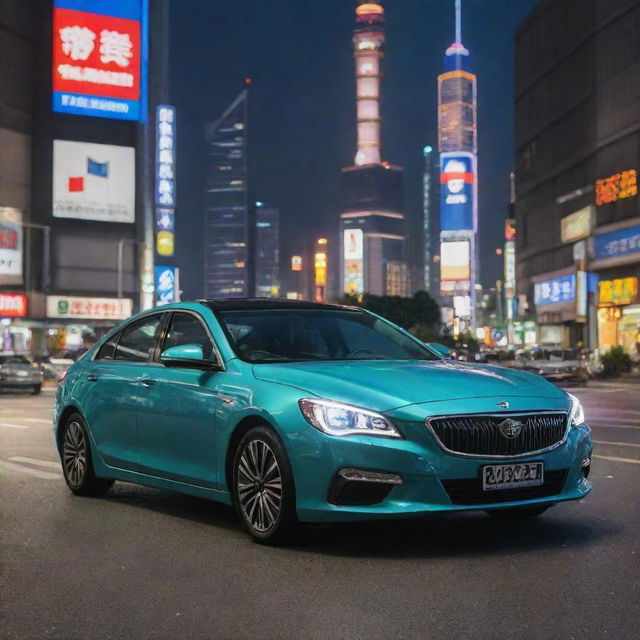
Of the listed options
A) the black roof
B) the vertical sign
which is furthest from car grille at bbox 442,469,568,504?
the vertical sign

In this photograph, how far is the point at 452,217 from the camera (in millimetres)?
189750

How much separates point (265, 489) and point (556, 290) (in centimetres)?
7793

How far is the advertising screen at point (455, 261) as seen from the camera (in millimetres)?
185875

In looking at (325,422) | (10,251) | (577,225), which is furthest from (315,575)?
(10,251)

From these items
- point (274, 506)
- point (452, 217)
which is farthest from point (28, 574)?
A: point (452, 217)

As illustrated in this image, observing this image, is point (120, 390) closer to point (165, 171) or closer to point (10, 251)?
point (10, 251)

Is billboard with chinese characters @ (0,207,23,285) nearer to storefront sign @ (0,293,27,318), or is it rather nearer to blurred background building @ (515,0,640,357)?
storefront sign @ (0,293,27,318)

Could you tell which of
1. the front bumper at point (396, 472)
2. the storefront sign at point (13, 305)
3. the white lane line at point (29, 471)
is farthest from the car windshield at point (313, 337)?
the storefront sign at point (13, 305)

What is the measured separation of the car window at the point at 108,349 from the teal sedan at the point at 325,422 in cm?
52

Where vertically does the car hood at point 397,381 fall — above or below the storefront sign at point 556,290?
below

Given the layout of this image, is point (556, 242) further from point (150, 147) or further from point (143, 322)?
point (143, 322)

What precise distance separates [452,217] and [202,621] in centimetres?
18737

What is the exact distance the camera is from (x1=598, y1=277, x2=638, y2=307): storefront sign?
65188mm

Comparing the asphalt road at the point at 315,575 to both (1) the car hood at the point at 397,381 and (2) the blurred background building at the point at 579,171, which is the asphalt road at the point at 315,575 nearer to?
(1) the car hood at the point at 397,381
